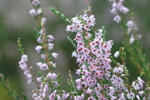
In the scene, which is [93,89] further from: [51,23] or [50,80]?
[51,23]

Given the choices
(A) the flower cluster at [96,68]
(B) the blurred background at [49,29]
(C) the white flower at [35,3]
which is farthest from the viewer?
(B) the blurred background at [49,29]

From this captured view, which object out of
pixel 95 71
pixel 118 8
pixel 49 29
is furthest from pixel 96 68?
pixel 49 29

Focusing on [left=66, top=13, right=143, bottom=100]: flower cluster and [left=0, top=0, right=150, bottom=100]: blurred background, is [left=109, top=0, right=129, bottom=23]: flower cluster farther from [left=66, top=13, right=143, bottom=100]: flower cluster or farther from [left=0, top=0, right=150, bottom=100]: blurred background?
[left=0, top=0, right=150, bottom=100]: blurred background

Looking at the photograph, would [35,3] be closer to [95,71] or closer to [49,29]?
[95,71]

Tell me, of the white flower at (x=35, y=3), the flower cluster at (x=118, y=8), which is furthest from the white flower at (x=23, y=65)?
the flower cluster at (x=118, y=8)

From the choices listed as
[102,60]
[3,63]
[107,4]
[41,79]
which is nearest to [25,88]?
[3,63]

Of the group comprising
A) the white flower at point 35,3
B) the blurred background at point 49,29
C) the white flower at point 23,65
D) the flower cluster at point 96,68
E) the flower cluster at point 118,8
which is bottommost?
the flower cluster at point 96,68

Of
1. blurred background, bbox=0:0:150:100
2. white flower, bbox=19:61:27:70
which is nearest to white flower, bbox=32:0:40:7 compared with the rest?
white flower, bbox=19:61:27:70

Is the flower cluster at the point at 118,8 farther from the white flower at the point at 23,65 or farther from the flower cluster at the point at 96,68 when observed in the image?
the white flower at the point at 23,65

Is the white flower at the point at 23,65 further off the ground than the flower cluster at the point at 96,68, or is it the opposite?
the white flower at the point at 23,65
